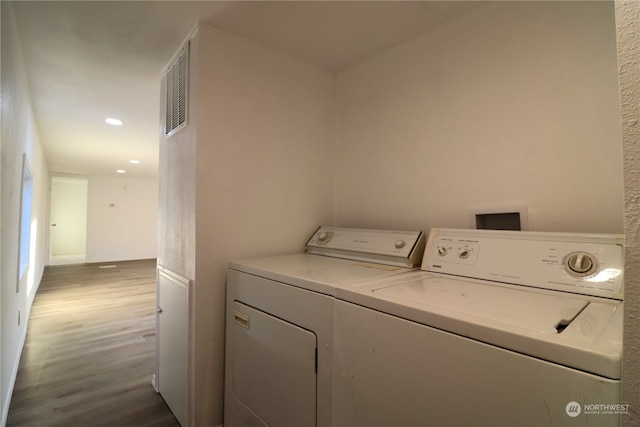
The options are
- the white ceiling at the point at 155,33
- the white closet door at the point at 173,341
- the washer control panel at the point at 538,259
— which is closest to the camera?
the washer control panel at the point at 538,259

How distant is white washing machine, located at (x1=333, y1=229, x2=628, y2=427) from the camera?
50cm

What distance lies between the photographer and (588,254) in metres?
0.88

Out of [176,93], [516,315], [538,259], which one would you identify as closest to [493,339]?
[516,315]

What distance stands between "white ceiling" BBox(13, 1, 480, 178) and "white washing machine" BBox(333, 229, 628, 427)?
118 cm

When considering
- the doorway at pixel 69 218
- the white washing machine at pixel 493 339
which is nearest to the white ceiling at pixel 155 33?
the white washing machine at pixel 493 339

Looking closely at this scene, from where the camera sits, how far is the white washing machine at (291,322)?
3.16ft

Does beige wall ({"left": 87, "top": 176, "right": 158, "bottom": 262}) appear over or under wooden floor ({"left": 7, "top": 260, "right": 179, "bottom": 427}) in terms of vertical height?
over

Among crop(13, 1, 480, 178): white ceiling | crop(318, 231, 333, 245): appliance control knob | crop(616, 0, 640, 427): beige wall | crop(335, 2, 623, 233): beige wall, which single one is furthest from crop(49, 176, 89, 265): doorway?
crop(616, 0, 640, 427): beige wall

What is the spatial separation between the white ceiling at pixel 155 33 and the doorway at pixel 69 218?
308 inches

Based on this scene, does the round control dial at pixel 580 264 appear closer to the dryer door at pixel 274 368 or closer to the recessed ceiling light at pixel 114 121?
the dryer door at pixel 274 368

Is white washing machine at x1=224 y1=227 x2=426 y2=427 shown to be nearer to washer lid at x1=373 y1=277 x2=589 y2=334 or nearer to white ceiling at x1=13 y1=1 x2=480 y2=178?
washer lid at x1=373 y1=277 x2=589 y2=334

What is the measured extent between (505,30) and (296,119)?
3.70 feet

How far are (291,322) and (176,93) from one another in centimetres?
147

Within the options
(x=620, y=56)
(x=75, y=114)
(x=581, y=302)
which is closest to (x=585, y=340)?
(x=581, y=302)
